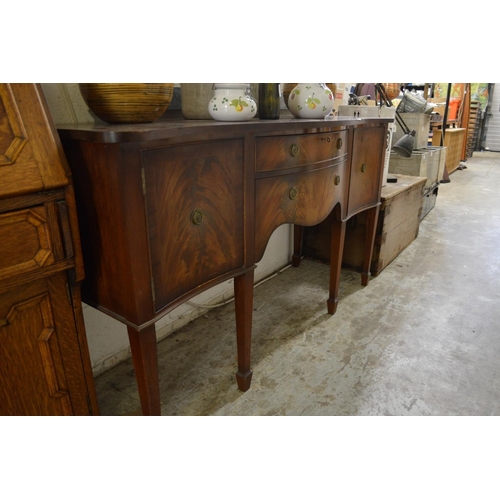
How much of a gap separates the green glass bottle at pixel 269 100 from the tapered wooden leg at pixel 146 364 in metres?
0.85

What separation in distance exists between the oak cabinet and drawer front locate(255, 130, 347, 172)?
55 cm

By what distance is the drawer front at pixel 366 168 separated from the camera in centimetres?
168

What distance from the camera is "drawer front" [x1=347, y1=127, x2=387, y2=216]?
1682 mm

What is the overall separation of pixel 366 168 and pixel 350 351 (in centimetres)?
81

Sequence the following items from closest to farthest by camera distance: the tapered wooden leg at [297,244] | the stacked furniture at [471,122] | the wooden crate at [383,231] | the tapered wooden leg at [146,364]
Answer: the tapered wooden leg at [146,364]
the wooden crate at [383,231]
the tapered wooden leg at [297,244]
the stacked furniture at [471,122]

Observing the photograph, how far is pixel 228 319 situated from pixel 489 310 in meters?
1.26

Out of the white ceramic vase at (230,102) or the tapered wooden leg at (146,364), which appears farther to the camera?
the white ceramic vase at (230,102)

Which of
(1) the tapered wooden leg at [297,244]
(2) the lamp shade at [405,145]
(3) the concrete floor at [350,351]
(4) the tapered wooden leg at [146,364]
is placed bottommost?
(3) the concrete floor at [350,351]

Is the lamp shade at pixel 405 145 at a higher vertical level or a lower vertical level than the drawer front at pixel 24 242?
lower

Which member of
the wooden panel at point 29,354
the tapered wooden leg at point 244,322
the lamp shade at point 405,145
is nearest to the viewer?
the wooden panel at point 29,354

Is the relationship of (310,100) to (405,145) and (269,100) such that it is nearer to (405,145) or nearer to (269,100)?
(269,100)

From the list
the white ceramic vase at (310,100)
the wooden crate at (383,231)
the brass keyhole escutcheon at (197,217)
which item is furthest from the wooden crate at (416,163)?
the brass keyhole escutcheon at (197,217)

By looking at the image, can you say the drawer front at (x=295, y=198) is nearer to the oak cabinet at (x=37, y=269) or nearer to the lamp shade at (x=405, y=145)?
the oak cabinet at (x=37, y=269)

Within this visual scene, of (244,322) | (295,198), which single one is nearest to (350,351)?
(244,322)
